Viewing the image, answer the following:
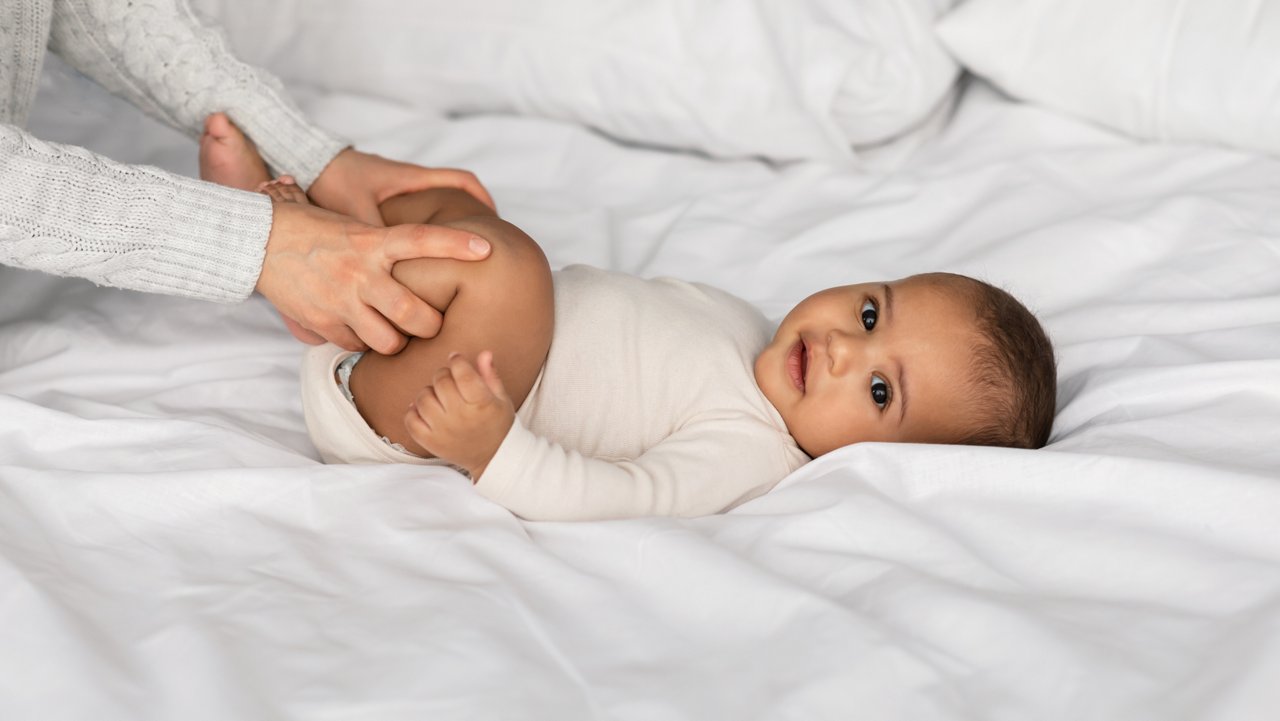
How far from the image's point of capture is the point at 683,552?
A: 0.91 meters

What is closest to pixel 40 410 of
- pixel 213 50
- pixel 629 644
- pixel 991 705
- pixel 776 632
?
pixel 213 50

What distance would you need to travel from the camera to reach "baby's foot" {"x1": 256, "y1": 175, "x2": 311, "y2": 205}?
1.29 metres

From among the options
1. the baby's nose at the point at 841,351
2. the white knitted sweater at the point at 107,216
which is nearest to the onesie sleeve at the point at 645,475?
the baby's nose at the point at 841,351

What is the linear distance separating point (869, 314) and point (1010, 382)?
0.17m

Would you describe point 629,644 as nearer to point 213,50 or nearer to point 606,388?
point 606,388

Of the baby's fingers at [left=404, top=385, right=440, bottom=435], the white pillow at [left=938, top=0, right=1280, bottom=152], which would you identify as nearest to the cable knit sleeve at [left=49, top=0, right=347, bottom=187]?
the baby's fingers at [left=404, top=385, right=440, bottom=435]

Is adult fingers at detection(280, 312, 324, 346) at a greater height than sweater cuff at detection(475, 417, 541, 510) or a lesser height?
greater

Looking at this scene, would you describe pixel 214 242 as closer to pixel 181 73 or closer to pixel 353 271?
pixel 353 271

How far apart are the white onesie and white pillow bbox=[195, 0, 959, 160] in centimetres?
49

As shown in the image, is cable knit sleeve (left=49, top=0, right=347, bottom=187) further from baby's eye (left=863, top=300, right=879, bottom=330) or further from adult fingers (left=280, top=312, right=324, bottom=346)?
baby's eye (left=863, top=300, right=879, bottom=330)

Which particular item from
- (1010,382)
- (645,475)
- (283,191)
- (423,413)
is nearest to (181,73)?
(283,191)

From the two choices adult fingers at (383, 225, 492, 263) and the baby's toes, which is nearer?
adult fingers at (383, 225, 492, 263)

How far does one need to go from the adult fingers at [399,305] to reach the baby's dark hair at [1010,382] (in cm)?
59

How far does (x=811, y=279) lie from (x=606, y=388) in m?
0.44
